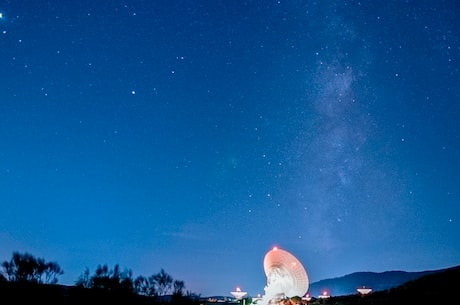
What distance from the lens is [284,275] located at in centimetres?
4584

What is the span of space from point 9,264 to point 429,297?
34531 millimetres

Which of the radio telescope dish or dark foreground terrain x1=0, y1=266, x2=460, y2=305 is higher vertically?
the radio telescope dish

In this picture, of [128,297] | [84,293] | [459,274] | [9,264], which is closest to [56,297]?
[84,293]

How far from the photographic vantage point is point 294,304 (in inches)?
1593

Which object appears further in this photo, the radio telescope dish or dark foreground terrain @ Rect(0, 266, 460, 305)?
the radio telescope dish

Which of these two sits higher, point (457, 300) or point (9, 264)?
point (9, 264)

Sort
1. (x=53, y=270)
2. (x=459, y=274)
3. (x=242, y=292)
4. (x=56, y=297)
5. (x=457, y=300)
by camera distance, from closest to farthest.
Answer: (x=457, y=300), (x=56, y=297), (x=459, y=274), (x=53, y=270), (x=242, y=292)

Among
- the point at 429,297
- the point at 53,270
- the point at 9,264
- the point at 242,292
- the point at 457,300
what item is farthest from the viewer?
the point at 242,292

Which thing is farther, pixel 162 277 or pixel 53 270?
pixel 162 277

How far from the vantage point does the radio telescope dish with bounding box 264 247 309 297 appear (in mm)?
44281

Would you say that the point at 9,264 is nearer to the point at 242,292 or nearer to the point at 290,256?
the point at 290,256

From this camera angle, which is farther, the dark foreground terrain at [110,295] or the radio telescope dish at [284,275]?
the radio telescope dish at [284,275]

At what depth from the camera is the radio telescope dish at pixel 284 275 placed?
44281 millimetres

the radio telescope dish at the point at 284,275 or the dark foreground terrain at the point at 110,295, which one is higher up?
the radio telescope dish at the point at 284,275
